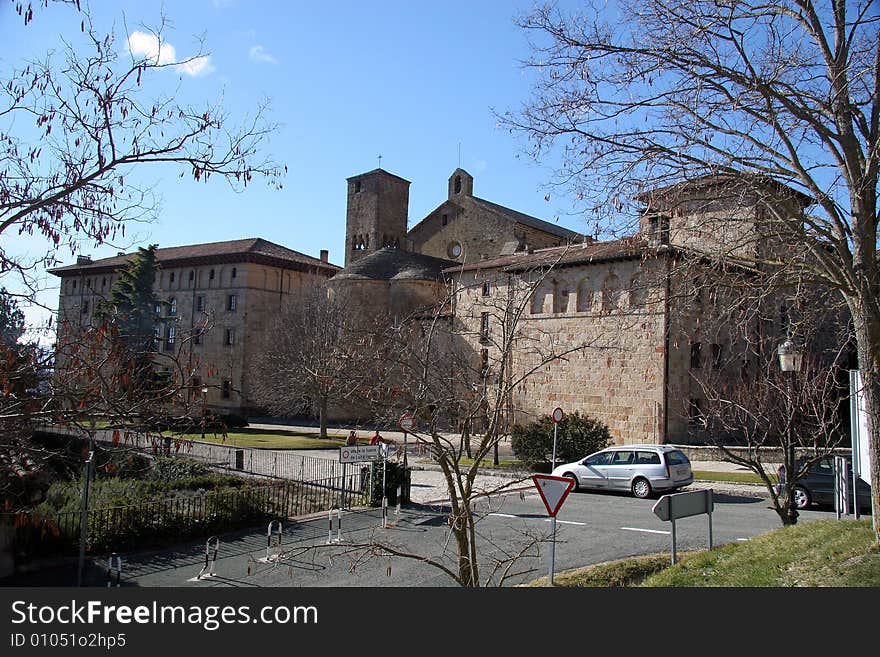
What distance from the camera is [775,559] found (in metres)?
7.70

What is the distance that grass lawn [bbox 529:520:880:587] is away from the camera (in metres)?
6.66

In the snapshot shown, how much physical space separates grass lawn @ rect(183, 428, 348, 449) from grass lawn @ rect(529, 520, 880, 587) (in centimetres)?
2146

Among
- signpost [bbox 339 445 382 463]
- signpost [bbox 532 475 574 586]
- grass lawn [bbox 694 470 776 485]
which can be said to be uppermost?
signpost [bbox 532 475 574 586]

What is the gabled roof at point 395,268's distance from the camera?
46.7 m

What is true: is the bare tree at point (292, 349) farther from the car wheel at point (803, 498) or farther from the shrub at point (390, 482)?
the car wheel at point (803, 498)

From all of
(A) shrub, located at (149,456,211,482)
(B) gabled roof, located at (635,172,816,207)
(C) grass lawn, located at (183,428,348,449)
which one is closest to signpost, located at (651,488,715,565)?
(B) gabled roof, located at (635,172,816,207)

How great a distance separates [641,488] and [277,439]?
2137 centimetres

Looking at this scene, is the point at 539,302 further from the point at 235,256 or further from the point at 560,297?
the point at 235,256

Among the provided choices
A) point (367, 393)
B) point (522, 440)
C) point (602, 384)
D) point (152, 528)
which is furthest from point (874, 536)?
point (602, 384)

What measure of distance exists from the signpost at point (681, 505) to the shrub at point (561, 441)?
14537mm

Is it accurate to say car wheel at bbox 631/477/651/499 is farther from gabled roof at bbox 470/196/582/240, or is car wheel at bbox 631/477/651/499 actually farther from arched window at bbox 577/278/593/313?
gabled roof at bbox 470/196/582/240
